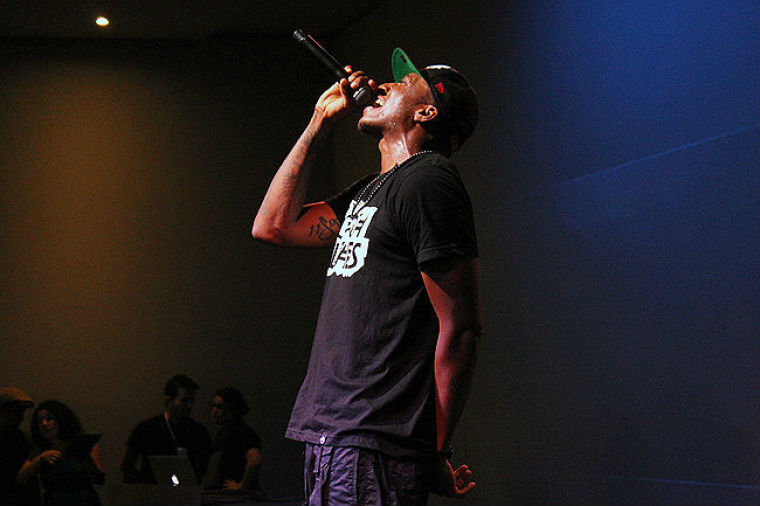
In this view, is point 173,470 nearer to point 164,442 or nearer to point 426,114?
point 164,442

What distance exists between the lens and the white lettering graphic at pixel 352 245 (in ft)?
5.36

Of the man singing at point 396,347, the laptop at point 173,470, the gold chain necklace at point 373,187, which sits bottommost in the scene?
the laptop at point 173,470

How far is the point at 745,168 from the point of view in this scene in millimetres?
3195

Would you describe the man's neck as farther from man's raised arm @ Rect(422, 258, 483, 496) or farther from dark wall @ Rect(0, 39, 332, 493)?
dark wall @ Rect(0, 39, 332, 493)

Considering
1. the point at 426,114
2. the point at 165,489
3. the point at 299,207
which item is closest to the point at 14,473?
the point at 165,489

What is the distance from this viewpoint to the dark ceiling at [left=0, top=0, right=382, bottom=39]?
559 cm

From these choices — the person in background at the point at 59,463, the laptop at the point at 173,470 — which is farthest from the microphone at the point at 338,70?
the person in background at the point at 59,463

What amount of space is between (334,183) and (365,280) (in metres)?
4.91

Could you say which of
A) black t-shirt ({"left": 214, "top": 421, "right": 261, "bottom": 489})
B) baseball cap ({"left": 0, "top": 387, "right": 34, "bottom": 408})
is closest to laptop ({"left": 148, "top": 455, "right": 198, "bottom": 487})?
black t-shirt ({"left": 214, "top": 421, "right": 261, "bottom": 489})

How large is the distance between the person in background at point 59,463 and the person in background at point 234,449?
688 mm

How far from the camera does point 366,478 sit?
5.00 feet

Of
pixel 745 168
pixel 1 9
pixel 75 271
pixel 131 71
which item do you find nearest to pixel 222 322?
pixel 75 271

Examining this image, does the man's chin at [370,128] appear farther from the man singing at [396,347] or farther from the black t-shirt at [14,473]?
the black t-shirt at [14,473]

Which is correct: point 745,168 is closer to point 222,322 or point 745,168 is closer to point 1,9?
point 222,322
